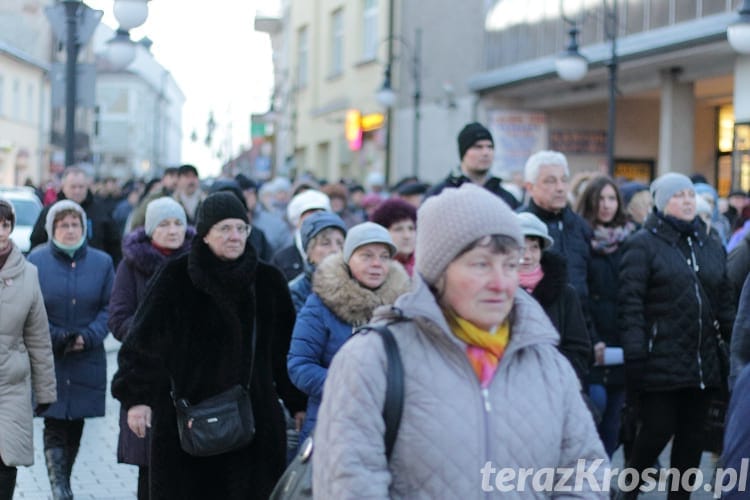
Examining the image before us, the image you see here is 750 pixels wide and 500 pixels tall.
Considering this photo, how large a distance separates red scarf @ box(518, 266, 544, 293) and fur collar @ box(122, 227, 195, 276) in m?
2.23

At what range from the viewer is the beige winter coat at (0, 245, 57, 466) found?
6996 mm

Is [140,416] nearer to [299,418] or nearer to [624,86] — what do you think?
[299,418]

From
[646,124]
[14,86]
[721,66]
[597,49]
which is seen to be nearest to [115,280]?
[721,66]

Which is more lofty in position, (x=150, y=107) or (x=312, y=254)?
(x=150, y=107)

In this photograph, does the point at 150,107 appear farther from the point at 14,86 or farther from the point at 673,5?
the point at 673,5

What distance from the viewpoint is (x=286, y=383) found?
6602 millimetres

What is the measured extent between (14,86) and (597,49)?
132 feet

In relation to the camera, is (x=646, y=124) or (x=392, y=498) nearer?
(x=392, y=498)

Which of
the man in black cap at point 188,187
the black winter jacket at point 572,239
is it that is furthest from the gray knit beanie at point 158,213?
the man in black cap at point 188,187

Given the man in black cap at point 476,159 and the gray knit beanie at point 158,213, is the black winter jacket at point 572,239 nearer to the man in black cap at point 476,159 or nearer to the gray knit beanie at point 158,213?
the man in black cap at point 476,159

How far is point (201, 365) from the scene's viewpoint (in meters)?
6.23

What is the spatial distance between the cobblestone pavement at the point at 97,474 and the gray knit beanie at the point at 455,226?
215 inches

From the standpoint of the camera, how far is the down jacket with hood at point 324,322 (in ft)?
20.6

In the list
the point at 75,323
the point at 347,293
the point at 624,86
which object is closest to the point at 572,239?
the point at 347,293
